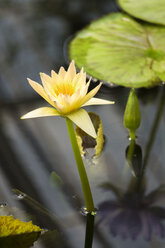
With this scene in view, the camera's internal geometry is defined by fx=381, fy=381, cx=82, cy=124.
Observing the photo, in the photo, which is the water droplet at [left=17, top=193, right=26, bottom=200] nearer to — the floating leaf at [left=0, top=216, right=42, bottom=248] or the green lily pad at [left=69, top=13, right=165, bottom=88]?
the floating leaf at [left=0, top=216, right=42, bottom=248]

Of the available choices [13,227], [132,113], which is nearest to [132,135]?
[132,113]

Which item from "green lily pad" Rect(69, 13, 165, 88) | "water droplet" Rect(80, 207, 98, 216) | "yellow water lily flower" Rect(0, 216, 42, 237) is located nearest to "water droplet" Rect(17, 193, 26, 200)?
"yellow water lily flower" Rect(0, 216, 42, 237)

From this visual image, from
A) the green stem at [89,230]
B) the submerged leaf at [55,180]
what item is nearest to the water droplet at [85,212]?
the green stem at [89,230]

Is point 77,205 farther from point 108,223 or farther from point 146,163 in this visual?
point 146,163

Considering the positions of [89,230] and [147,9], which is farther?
[147,9]

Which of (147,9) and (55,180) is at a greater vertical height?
(147,9)

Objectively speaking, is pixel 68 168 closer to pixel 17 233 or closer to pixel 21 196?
pixel 21 196
